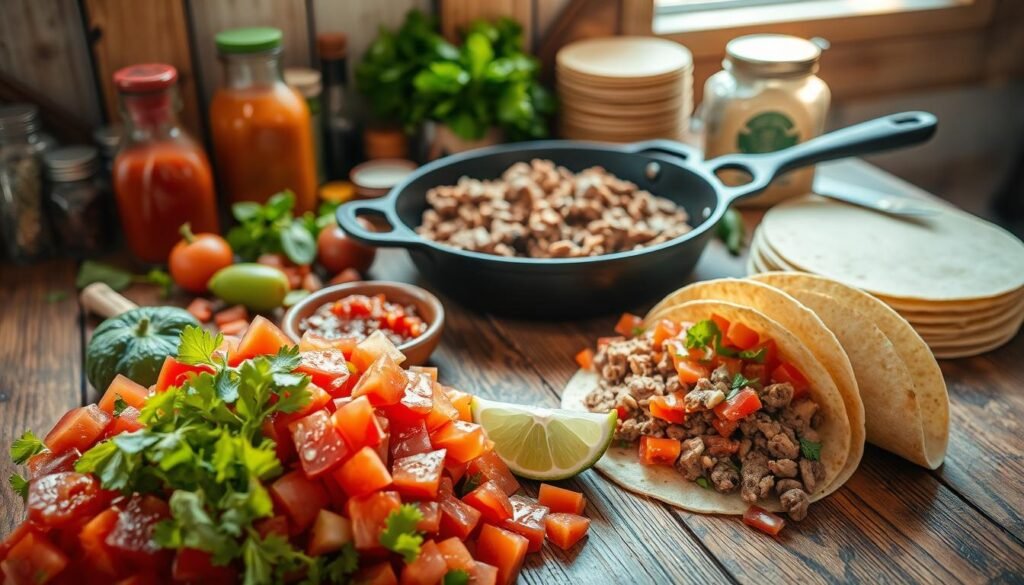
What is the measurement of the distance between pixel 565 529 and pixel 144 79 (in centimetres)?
144

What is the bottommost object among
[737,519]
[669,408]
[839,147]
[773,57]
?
[737,519]

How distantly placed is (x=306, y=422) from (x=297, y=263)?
95cm

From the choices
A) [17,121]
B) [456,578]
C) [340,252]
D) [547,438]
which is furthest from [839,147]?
[17,121]

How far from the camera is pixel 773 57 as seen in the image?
2342 millimetres

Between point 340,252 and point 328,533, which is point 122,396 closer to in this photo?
point 328,533

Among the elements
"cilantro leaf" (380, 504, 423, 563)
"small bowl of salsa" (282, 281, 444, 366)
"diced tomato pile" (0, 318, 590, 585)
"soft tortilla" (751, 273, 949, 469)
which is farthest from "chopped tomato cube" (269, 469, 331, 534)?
"soft tortilla" (751, 273, 949, 469)

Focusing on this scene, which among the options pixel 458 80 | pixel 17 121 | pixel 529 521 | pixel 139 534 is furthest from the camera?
pixel 458 80

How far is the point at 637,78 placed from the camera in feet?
8.29

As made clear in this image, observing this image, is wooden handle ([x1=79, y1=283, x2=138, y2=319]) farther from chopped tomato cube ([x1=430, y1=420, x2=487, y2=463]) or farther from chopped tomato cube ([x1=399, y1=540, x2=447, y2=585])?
chopped tomato cube ([x1=399, y1=540, x2=447, y2=585])

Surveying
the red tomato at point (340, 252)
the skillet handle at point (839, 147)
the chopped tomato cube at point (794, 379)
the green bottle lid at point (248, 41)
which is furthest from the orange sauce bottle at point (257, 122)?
the chopped tomato cube at point (794, 379)

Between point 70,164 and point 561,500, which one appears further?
point 70,164

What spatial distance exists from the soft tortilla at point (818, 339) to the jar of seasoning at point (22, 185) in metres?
1.69

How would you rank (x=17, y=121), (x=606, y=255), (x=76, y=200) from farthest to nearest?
(x=76, y=200) < (x=17, y=121) < (x=606, y=255)

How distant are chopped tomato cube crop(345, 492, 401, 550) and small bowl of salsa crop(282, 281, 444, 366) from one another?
0.51m
